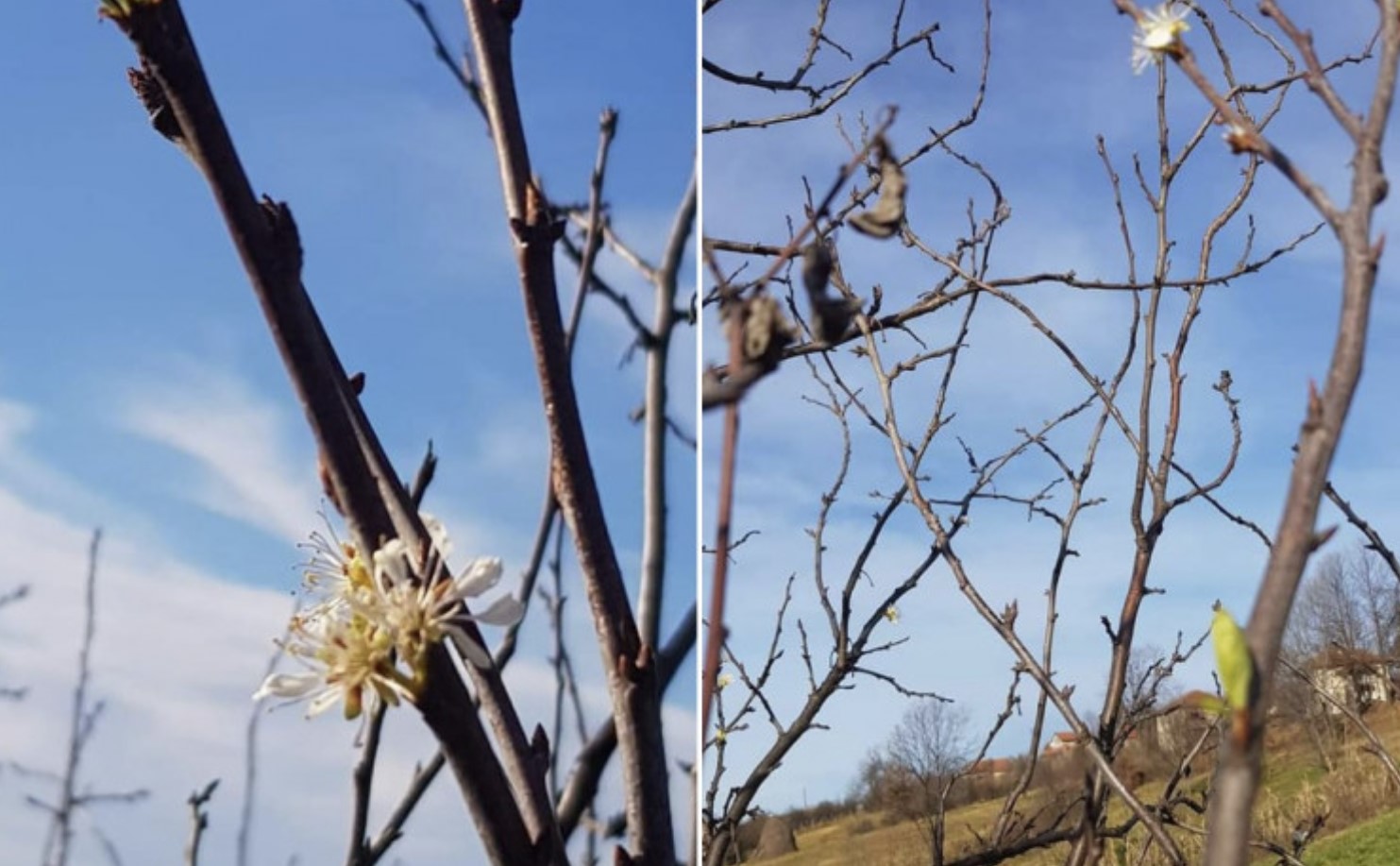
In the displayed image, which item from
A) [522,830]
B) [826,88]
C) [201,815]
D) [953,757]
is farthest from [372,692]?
[953,757]

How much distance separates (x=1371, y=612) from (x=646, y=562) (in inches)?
51.7

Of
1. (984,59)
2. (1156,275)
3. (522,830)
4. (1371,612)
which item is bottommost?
(522,830)

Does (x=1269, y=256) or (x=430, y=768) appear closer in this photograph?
(x=430, y=768)

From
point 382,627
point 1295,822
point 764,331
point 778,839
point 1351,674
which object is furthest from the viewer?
point 778,839

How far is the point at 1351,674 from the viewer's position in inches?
53.9

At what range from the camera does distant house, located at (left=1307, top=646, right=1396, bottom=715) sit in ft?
3.38

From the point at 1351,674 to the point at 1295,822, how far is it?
57 centimetres

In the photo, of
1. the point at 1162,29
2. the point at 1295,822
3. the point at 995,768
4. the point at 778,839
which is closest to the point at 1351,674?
the point at 995,768

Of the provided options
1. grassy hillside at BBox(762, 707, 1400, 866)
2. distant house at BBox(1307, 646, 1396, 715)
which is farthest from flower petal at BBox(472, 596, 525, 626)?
grassy hillside at BBox(762, 707, 1400, 866)

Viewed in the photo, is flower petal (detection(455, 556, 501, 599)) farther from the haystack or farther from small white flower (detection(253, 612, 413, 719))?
the haystack

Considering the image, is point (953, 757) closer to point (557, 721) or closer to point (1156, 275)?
point (1156, 275)

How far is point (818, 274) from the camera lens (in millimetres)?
226

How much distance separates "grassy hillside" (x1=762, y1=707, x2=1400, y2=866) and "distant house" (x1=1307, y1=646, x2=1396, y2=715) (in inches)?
13.1

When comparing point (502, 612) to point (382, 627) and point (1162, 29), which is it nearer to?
point (382, 627)
